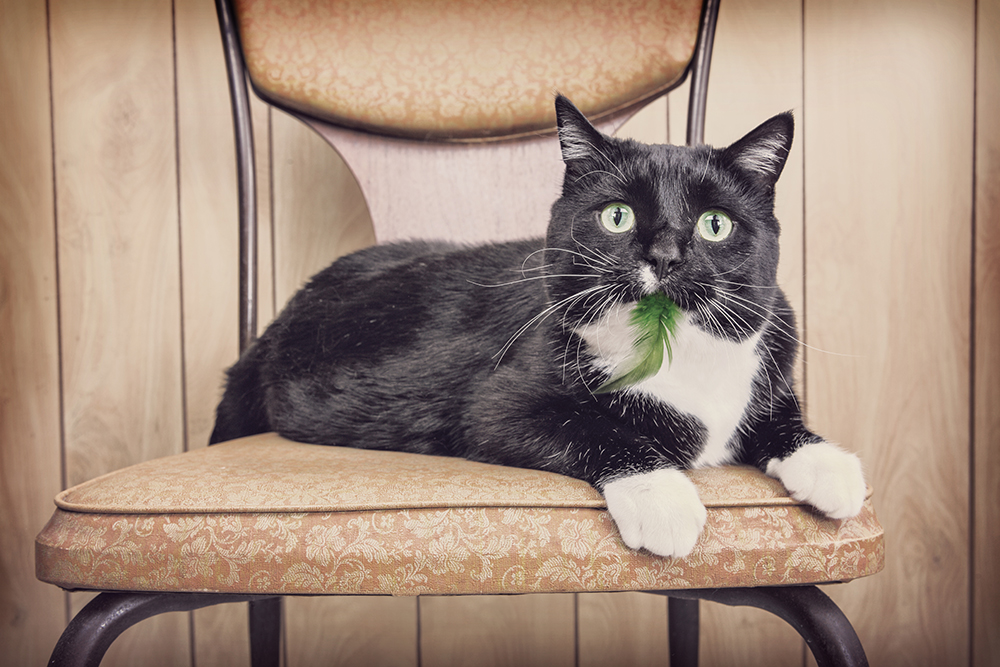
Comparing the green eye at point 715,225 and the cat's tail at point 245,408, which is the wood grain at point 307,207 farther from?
the green eye at point 715,225

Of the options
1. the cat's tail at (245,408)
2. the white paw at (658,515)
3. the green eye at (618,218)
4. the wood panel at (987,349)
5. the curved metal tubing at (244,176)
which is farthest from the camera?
the wood panel at (987,349)

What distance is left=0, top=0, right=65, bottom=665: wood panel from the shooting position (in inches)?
44.3

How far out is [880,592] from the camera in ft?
3.85

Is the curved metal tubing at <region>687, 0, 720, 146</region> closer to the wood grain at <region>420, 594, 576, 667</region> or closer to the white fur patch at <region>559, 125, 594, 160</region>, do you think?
the white fur patch at <region>559, 125, 594, 160</region>

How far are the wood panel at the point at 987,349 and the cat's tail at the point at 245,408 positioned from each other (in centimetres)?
116

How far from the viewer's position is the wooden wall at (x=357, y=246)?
112 centimetres

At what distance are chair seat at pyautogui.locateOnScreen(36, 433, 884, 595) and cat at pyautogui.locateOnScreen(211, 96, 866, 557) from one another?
27 millimetres

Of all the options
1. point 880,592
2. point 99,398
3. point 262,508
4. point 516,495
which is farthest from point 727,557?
point 99,398

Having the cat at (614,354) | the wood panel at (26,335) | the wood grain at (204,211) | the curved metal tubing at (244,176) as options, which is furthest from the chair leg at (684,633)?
the wood panel at (26,335)

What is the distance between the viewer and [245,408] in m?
0.83

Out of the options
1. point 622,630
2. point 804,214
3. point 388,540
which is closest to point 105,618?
point 388,540

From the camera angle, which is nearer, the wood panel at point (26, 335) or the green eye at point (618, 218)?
the green eye at point (618, 218)

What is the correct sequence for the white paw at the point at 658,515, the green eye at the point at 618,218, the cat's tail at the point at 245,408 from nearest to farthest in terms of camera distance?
the white paw at the point at 658,515
the green eye at the point at 618,218
the cat's tail at the point at 245,408

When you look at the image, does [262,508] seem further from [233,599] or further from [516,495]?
[516,495]
